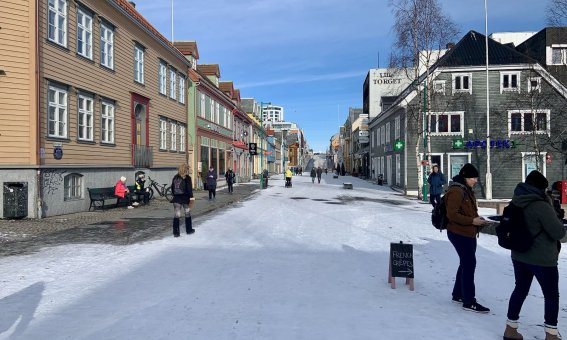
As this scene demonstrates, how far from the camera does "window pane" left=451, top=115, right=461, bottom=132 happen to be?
28.1 m

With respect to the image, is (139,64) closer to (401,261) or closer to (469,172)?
(401,261)

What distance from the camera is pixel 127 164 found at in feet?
62.8

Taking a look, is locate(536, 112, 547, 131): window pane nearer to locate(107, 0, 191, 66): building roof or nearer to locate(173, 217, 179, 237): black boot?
locate(107, 0, 191, 66): building roof

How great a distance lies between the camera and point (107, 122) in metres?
17.6

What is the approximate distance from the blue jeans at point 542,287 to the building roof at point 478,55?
25.7 m

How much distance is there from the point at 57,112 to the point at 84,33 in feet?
12.3

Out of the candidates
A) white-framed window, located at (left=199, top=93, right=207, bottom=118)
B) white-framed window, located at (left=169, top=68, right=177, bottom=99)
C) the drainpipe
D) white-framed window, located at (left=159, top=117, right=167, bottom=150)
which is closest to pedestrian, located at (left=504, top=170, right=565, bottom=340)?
the drainpipe

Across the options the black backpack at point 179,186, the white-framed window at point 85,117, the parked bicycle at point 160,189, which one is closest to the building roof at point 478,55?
the parked bicycle at point 160,189

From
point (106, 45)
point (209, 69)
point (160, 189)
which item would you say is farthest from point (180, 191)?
point (209, 69)

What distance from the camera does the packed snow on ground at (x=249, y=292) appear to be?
438 cm

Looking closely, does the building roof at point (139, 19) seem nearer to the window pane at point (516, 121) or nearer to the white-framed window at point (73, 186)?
the white-framed window at point (73, 186)

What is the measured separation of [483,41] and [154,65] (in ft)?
76.3

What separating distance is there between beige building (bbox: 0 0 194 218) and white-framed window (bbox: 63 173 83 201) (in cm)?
4

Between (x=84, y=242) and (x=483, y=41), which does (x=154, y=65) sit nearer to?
(x=84, y=242)
